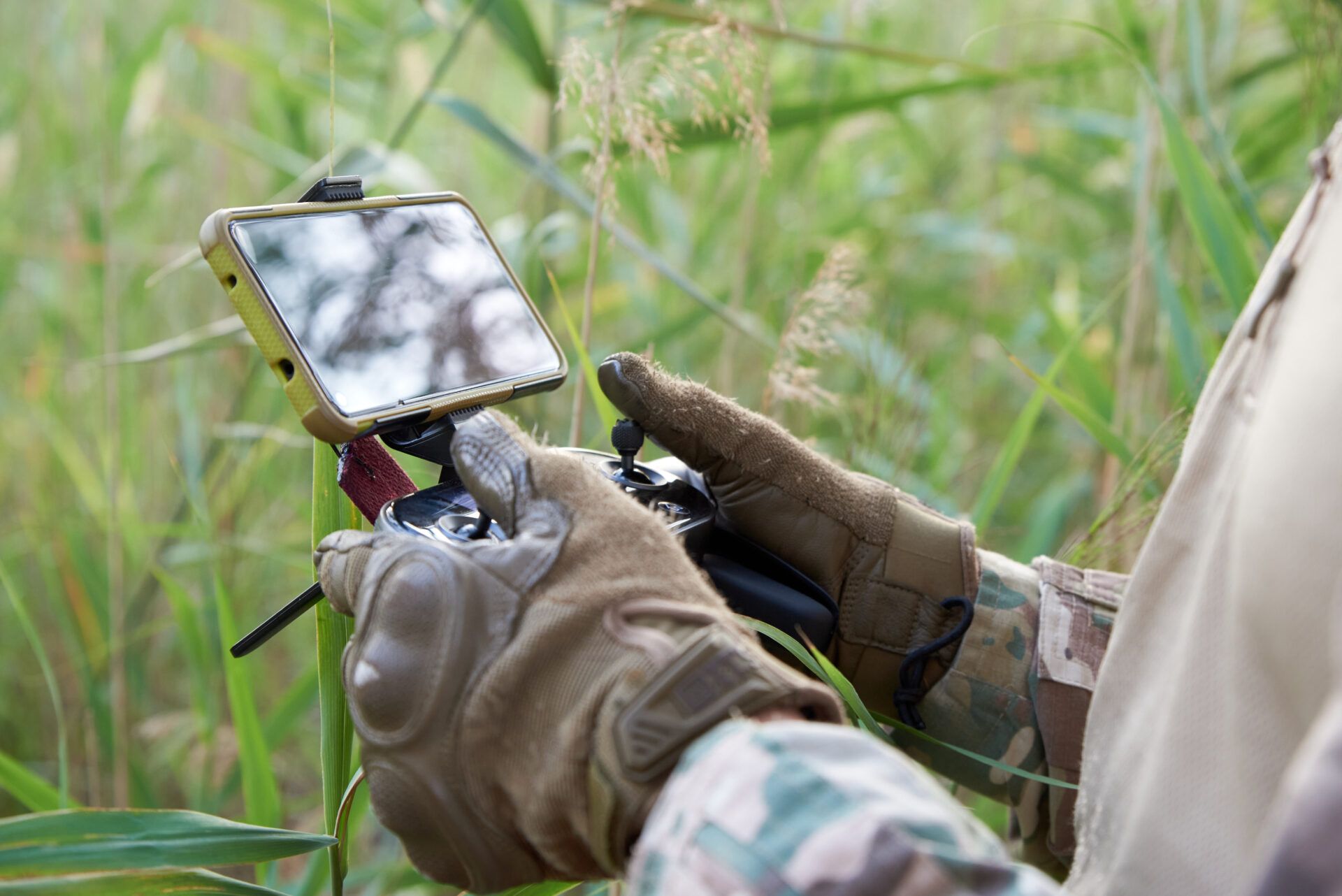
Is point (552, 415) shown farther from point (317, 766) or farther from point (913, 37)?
point (913, 37)

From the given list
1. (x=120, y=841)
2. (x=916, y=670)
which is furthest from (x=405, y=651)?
(x=916, y=670)

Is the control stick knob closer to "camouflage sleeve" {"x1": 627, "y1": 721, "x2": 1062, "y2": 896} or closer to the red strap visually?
the red strap

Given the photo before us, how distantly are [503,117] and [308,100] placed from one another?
49cm

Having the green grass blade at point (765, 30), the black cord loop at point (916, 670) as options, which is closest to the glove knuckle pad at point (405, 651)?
the black cord loop at point (916, 670)

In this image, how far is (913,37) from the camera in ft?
7.06

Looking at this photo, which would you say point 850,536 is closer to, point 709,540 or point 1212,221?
point 709,540

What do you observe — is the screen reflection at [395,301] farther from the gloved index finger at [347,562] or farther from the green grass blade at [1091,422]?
the green grass blade at [1091,422]

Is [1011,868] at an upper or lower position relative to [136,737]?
upper

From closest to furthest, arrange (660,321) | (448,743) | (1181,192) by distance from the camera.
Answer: (448,743), (1181,192), (660,321)

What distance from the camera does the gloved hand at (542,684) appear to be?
0.46 meters

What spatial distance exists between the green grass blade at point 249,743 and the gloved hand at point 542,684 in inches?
12.4

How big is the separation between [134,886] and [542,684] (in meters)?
0.26

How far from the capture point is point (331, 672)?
0.68 metres

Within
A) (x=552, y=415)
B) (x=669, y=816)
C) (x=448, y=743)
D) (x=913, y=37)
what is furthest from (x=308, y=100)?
(x=669, y=816)
